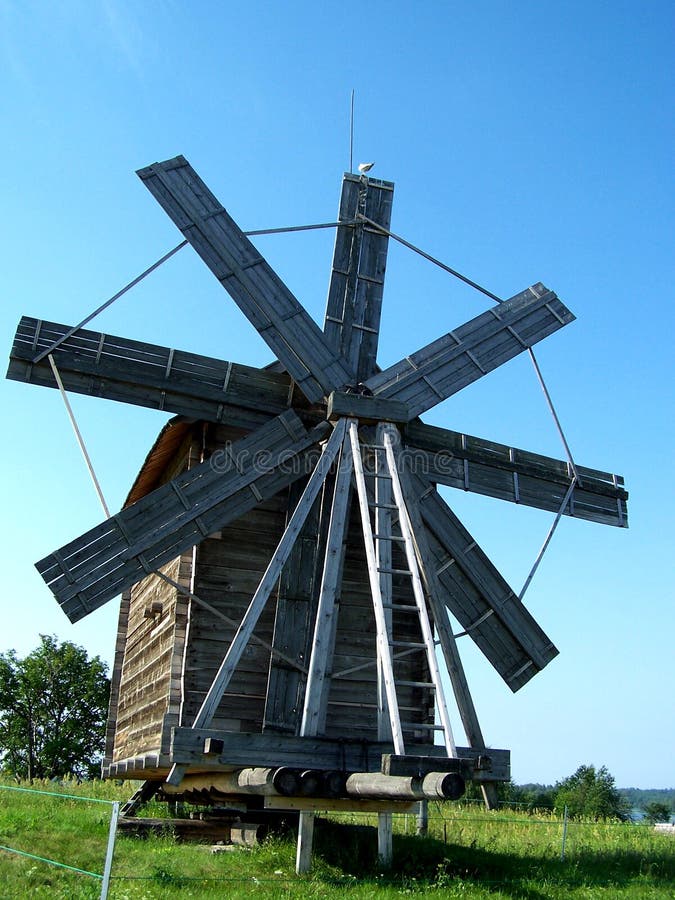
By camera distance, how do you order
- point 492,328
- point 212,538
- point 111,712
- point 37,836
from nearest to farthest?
point 37,836 → point 212,538 → point 492,328 → point 111,712

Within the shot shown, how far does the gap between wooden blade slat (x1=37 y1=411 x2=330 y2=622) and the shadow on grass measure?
3672mm

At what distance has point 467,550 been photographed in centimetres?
1130

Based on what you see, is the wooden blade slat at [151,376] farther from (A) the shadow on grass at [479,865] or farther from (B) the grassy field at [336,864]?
(A) the shadow on grass at [479,865]

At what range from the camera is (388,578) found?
967 cm

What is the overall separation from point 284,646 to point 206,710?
6.24 ft

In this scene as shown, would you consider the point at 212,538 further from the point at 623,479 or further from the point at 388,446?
the point at 623,479

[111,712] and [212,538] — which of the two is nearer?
[212,538]

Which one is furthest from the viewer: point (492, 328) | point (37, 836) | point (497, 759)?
point (492, 328)

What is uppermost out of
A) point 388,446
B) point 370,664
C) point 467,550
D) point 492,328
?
point 492,328

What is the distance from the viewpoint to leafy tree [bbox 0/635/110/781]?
131 ft

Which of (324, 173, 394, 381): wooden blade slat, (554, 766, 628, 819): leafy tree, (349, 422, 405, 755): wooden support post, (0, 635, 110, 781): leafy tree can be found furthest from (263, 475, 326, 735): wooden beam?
(554, 766, 628, 819): leafy tree

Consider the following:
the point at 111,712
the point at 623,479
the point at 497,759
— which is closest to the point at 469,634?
the point at 497,759

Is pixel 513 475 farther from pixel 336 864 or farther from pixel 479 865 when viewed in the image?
pixel 336 864

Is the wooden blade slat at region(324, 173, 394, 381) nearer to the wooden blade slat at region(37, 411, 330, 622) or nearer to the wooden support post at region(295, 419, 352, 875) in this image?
the wooden blade slat at region(37, 411, 330, 622)
